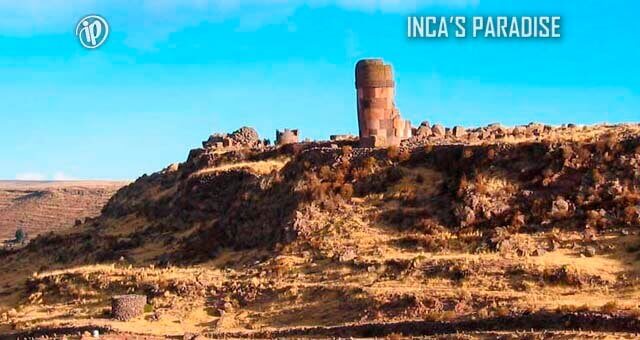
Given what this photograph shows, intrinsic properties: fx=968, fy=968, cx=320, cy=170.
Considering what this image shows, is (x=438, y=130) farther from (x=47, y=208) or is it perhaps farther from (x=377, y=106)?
(x=47, y=208)

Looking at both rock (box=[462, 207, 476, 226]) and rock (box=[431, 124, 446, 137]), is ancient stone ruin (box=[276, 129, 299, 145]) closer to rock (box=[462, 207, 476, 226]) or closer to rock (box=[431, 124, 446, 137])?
rock (box=[431, 124, 446, 137])

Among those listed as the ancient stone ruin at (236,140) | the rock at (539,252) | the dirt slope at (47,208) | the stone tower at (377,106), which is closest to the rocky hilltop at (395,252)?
the rock at (539,252)

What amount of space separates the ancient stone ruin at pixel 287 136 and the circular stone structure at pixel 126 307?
55.5 ft

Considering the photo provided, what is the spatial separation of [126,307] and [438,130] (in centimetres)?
1683

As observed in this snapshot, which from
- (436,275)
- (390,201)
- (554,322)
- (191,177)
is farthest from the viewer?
(191,177)

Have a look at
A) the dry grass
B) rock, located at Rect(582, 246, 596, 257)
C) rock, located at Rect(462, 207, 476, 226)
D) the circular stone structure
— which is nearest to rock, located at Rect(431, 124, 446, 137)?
the dry grass

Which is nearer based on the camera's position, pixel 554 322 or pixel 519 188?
pixel 554 322

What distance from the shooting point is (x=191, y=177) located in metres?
35.5

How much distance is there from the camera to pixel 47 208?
77.8 metres

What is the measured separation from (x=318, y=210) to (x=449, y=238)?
169 inches

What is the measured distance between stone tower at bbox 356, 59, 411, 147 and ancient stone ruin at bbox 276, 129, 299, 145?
11.1 metres

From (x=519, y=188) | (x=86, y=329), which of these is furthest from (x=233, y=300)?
(x=519, y=188)

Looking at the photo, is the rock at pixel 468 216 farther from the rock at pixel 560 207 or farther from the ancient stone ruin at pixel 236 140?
the ancient stone ruin at pixel 236 140

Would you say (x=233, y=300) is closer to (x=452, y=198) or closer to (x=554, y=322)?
(x=452, y=198)
